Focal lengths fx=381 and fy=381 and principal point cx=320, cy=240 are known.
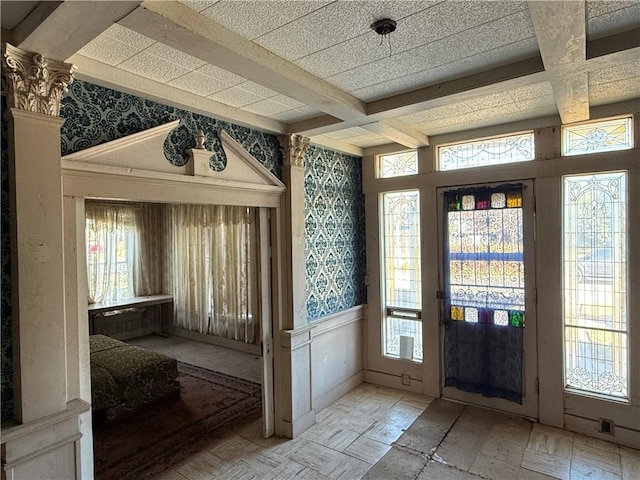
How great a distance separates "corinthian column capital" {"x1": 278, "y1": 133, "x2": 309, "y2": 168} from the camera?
3248 mm

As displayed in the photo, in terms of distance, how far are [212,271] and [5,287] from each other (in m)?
4.46

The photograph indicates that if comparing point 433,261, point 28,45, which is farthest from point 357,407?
point 28,45

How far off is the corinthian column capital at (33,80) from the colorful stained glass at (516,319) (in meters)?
3.63

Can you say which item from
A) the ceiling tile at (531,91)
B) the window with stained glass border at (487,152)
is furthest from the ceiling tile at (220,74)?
the window with stained glass border at (487,152)

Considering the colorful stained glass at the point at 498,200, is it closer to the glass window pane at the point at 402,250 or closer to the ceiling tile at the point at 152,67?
the glass window pane at the point at 402,250

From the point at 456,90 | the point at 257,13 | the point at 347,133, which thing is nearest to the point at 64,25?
the point at 257,13

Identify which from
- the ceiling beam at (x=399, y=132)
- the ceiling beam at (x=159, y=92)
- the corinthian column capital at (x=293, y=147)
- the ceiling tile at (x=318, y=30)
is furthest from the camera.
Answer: the corinthian column capital at (x=293, y=147)

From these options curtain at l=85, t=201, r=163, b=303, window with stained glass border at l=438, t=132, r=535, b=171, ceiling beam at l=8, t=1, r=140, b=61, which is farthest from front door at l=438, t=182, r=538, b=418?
curtain at l=85, t=201, r=163, b=303

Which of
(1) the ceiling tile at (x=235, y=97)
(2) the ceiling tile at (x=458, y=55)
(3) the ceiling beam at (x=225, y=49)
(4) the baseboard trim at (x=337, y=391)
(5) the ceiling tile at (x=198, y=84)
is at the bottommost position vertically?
(4) the baseboard trim at (x=337, y=391)

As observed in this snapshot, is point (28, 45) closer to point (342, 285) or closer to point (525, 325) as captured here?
point (342, 285)

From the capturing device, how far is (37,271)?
67.9 inches

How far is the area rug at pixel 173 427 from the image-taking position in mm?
2908

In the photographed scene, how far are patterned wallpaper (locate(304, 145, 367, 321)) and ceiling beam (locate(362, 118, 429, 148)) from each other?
715 mm

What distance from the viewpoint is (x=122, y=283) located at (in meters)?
6.56
